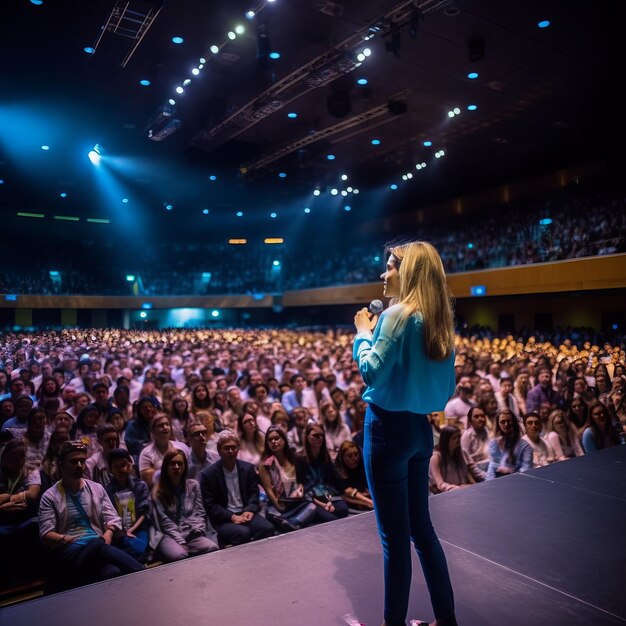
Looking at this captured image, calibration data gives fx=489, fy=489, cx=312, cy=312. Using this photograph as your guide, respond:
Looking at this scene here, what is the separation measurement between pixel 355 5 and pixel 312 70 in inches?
51.2

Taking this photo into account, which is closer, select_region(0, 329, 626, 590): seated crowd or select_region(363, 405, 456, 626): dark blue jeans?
select_region(363, 405, 456, 626): dark blue jeans

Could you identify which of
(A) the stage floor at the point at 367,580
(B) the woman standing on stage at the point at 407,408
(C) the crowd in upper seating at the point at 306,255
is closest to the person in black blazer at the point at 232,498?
(A) the stage floor at the point at 367,580

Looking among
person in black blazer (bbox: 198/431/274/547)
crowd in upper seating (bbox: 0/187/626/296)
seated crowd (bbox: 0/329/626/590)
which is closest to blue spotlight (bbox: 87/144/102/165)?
crowd in upper seating (bbox: 0/187/626/296)

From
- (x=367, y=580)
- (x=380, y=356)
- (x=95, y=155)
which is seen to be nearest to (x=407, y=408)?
(x=380, y=356)

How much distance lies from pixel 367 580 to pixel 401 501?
74cm

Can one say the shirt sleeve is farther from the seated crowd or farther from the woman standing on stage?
the seated crowd

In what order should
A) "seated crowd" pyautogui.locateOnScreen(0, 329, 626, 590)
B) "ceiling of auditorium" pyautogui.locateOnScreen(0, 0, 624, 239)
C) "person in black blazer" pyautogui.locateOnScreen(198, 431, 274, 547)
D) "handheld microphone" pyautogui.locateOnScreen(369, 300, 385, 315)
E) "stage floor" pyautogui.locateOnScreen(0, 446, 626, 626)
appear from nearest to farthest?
1. "stage floor" pyautogui.locateOnScreen(0, 446, 626, 626)
2. "handheld microphone" pyautogui.locateOnScreen(369, 300, 385, 315)
3. "seated crowd" pyautogui.locateOnScreen(0, 329, 626, 590)
4. "person in black blazer" pyautogui.locateOnScreen(198, 431, 274, 547)
5. "ceiling of auditorium" pyautogui.locateOnScreen(0, 0, 624, 239)

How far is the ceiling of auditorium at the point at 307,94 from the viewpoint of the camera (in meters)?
7.27

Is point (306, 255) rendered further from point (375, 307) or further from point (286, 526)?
point (375, 307)

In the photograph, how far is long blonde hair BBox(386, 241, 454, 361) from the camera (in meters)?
1.67

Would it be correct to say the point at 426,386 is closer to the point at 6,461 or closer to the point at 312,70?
the point at 6,461

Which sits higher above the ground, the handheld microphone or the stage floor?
the handheld microphone

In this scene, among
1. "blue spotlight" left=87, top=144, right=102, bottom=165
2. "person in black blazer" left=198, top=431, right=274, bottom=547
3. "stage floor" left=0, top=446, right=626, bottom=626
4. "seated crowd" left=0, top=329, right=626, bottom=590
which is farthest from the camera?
"blue spotlight" left=87, top=144, right=102, bottom=165

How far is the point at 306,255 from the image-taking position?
2762cm
